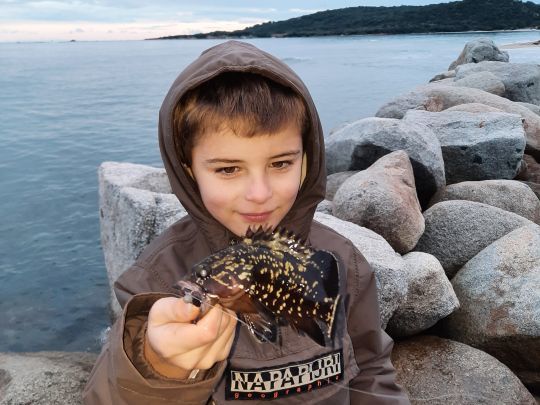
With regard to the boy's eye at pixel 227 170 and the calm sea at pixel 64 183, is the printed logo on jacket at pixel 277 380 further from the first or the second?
the calm sea at pixel 64 183

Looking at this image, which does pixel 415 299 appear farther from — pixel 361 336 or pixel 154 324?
pixel 154 324

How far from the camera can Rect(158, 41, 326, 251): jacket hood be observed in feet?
6.75

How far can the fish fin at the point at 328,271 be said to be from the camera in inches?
72.7

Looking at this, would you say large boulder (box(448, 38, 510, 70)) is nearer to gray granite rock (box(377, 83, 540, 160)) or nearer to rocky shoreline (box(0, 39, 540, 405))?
gray granite rock (box(377, 83, 540, 160))

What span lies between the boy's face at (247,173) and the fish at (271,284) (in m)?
0.29

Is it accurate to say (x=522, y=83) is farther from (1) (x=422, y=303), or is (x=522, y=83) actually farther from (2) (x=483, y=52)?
(1) (x=422, y=303)

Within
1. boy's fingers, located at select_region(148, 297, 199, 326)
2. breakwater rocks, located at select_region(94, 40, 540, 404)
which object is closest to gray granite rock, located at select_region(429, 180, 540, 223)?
breakwater rocks, located at select_region(94, 40, 540, 404)

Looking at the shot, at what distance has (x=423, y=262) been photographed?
172 inches

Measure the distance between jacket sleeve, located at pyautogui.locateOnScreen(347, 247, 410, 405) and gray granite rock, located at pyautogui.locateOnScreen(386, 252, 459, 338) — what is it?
5.66 ft

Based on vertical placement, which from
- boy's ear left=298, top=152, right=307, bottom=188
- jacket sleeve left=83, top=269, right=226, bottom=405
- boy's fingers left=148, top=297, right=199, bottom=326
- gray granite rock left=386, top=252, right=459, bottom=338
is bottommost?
gray granite rock left=386, top=252, right=459, bottom=338

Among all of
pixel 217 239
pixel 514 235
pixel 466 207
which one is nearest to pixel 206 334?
pixel 217 239

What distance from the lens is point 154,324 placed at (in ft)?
5.71

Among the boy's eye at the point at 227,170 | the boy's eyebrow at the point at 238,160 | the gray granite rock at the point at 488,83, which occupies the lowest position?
the gray granite rock at the point at 488,83

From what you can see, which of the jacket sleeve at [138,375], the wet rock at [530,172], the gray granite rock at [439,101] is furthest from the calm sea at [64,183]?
the wet rock at [530,172]
